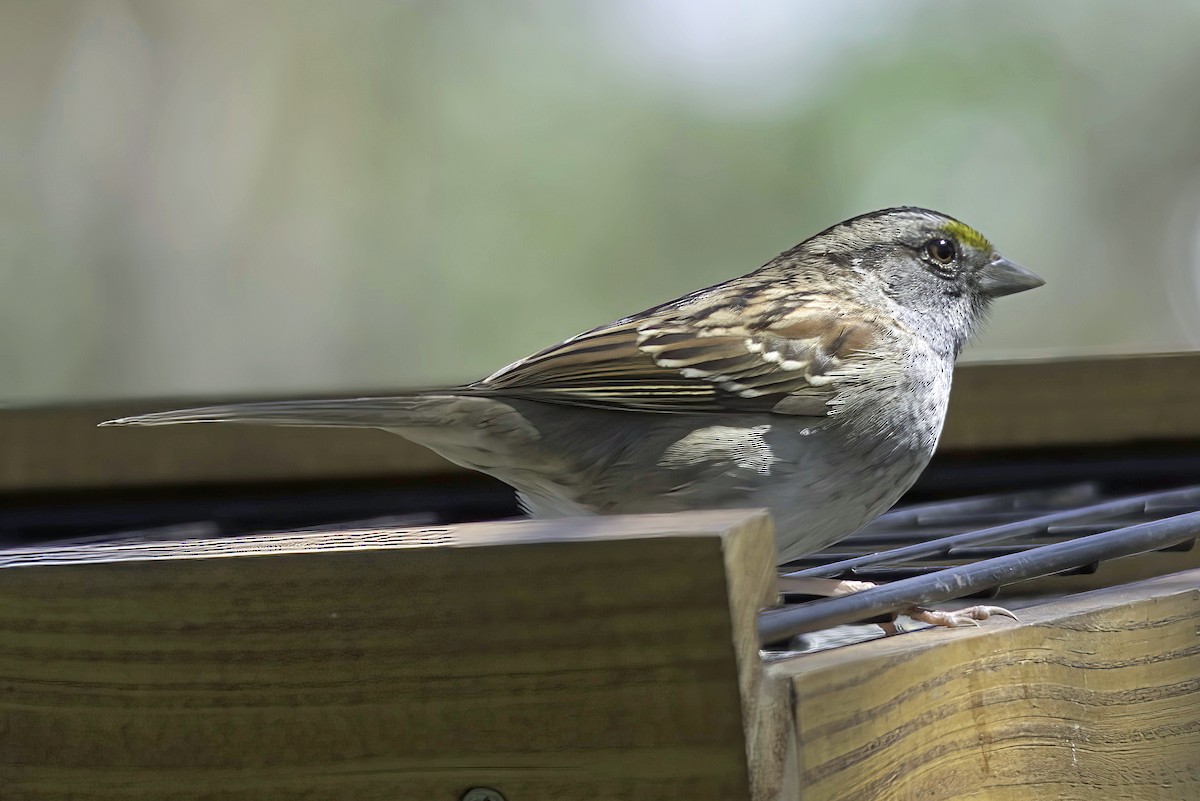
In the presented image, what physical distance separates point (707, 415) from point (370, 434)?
940 mm

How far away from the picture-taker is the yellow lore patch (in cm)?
212

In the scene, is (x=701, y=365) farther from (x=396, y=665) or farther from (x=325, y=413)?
(x=396, y=665)

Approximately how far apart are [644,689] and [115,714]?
0.39 meters

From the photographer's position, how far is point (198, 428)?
7.60ft

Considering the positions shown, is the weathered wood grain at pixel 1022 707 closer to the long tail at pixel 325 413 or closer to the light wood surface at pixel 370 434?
the long tail at pixel 325 413

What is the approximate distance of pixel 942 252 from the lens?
2111mm

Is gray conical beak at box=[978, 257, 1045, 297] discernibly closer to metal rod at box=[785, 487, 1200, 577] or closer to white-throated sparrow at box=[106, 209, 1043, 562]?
white-throated sparrow at box=[106, 209, 1043, 562]

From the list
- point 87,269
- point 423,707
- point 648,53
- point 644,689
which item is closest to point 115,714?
point 423,707

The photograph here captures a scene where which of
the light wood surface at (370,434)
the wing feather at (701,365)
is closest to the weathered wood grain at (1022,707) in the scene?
the wing feather at (701,365)

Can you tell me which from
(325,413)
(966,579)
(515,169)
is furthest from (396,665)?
(515,169)

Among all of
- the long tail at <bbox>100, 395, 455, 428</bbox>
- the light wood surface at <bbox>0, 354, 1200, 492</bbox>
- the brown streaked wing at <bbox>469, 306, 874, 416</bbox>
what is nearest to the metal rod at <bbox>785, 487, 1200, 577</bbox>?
the brown streaked wing at <bbox>469, 306, 874, 416</bbox>

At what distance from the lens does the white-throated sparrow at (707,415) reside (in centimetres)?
153

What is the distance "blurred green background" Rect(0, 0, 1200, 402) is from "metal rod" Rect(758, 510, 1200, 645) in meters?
6.16

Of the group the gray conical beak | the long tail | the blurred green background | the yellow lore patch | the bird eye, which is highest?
the blurred green background
